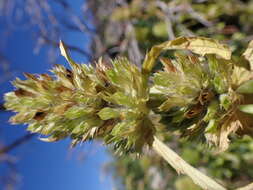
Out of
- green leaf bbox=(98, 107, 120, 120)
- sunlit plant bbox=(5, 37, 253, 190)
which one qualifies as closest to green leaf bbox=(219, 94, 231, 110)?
sunlit plant bbox=(5, 37, 253, 190)

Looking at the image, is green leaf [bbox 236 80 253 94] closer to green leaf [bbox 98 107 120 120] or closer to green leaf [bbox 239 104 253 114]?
green leaf [bbox 239 104 253 114]

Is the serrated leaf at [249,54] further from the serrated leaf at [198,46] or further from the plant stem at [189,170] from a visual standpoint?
the plant stem at [189,170]

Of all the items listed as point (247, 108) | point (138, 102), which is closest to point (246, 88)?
point (247, 108)

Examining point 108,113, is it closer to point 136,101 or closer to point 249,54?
point 136,101

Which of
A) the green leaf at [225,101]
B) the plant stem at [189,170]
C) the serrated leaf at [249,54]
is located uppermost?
the serrated leaf at [249,54]

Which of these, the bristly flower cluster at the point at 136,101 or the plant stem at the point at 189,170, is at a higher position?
the bristly flower cluster at the point at 136,101

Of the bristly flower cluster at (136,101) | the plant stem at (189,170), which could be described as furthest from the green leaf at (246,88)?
the plant stem at (189,170)

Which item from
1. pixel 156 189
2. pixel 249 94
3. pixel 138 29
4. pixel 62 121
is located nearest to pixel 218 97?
pixel 249 94
